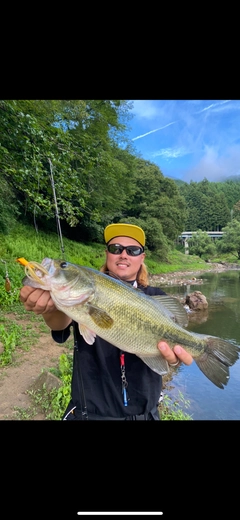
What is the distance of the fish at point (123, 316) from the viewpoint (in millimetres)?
1675

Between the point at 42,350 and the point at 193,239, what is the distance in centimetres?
3632

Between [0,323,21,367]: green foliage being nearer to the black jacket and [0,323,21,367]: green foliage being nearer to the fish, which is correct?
the black jacket

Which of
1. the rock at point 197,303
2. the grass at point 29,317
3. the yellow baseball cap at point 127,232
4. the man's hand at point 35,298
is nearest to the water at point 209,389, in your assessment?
the grass at point 29,317

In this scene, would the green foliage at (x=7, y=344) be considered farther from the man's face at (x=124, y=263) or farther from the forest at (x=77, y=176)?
the man's face at (x=124, y=263)

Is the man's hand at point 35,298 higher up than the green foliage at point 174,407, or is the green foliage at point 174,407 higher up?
the man's hand at point 35,298

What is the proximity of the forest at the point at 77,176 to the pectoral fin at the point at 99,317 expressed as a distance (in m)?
3.60

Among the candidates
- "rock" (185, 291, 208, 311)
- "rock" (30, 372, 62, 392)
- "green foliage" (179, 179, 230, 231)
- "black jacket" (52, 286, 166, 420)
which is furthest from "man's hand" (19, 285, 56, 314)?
"green foliage" (179, 179, 230, 231)

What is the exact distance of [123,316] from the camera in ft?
5.88

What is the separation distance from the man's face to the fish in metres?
0.29

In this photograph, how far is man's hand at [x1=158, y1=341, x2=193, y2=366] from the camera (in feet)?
5.93

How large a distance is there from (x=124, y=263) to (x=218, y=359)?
2.88 ft
